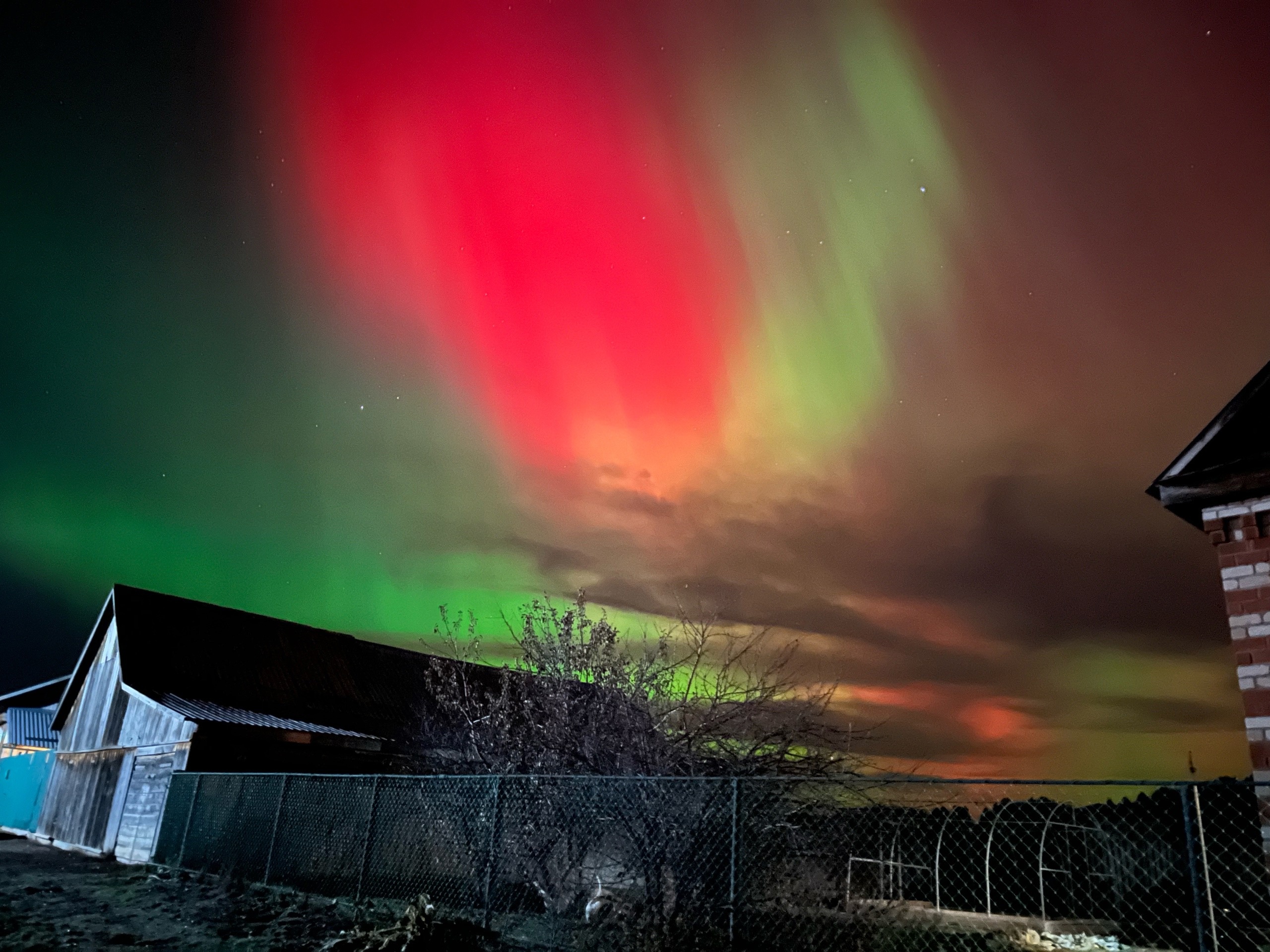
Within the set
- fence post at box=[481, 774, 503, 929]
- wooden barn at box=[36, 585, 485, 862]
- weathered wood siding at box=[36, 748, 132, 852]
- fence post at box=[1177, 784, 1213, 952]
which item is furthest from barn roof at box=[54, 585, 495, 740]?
fence post at box=[1177, 784, 1213, 952]

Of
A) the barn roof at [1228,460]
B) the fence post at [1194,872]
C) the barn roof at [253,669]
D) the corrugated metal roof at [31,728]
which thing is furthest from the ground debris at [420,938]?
the corrugated metal roof at [31,728]

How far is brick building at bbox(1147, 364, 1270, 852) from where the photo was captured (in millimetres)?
7418

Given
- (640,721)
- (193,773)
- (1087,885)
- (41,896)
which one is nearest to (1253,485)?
(640,721)

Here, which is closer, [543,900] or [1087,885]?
[543,900]

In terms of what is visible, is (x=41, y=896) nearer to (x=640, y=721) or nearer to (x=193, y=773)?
(x=193, y=773)

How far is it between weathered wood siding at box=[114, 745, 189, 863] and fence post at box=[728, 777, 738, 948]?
1540 centimetres

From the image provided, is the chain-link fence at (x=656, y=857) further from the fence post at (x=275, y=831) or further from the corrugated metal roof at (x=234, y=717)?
the corrugated metal roof at (x=234, y=717)

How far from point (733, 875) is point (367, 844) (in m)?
5.59

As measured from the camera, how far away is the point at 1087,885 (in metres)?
17.9

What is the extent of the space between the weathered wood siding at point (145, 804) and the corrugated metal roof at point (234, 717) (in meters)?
0.84

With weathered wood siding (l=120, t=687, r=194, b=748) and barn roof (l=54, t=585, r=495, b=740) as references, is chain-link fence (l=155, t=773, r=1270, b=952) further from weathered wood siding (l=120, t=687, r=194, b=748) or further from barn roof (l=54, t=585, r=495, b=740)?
barn roof (l=54, t=585, r=495, b=740)

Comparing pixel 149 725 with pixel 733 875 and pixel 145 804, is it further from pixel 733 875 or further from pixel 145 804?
pixel 733 875

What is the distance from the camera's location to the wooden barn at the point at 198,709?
18.8 metres

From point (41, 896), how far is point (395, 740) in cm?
1130
